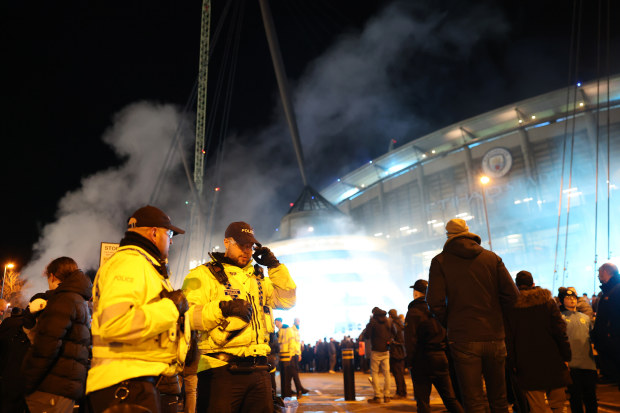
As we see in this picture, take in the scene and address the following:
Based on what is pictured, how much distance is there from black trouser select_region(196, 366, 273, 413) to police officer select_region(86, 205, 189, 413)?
0.66 meters

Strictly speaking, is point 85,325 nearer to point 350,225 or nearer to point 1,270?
point 1,270

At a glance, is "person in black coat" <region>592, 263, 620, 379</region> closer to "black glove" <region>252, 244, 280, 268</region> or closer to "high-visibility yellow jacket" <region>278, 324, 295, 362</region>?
"black glove" <region>252, 244, 280, 268</region>

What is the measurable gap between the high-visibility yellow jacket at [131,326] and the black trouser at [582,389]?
5.15 meters

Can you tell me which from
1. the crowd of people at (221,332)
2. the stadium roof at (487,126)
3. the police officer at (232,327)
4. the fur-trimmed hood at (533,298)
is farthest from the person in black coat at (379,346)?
the stadium roof at (487,126)

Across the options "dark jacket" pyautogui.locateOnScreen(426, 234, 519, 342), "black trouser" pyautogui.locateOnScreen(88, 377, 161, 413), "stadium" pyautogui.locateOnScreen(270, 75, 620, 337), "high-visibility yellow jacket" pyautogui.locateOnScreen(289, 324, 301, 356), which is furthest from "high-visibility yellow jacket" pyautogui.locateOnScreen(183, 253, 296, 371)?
"stadium" pyautogui.locateOnScreen(270, 75, 620, 337)

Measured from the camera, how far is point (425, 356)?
18.4 feet

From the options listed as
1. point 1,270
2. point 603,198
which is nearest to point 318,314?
point 603,198

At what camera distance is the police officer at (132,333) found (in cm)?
211

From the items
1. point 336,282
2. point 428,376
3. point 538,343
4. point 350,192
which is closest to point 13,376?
point 428,376

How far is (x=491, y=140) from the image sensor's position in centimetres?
4216

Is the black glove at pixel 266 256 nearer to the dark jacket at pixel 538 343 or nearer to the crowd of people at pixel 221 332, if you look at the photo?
the crowd of people at pixel 221 332

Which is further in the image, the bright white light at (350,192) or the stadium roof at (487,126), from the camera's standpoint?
the bright white light at (350,192)

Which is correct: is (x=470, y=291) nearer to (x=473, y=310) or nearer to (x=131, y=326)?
(x=473, y=310)

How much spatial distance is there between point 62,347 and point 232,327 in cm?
157
